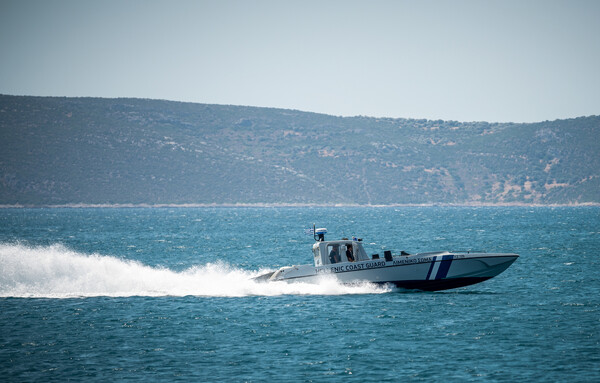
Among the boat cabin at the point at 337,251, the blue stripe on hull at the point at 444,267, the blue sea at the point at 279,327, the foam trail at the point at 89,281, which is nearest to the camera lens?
the blue sea at the point at 279,327

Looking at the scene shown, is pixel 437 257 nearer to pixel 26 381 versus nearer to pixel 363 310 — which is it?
pixel 363 310

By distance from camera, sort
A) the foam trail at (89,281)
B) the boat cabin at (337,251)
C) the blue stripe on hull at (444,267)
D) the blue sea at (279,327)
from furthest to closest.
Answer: the foam trail at (89,281), the boat cabin at (337,251), the blue stripe on hull at (444,267), the blue sea at (279,327)

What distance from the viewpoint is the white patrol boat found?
34.9 metres

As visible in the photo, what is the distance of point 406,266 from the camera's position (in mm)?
35000

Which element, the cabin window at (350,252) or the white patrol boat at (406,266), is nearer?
the white patrol boat at (406,266)

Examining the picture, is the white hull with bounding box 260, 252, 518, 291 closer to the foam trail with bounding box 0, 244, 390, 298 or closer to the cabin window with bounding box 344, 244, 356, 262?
the cabin window with bounding box 344, 244, 356, 262

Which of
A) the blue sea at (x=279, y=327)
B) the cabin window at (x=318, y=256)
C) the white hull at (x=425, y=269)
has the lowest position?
the blue sea at (x=279, y=327)

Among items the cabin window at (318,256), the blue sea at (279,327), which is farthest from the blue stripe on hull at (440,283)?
the cabin window at (318,256)

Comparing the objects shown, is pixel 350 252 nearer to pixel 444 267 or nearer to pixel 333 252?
pixel 333 252

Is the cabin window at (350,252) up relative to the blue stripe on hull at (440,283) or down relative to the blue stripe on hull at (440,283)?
up

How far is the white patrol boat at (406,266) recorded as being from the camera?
34.9 m

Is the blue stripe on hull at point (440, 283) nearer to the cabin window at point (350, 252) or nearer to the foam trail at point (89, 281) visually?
the cabin window at point (350, 252)

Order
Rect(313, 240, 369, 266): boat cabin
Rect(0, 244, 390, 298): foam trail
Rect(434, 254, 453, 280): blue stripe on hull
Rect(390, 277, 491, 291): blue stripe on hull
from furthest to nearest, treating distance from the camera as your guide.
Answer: Rect(0, 244, 390, 298): foam trail
Rect(390, 277, 491, 291): blue stripe on hull
Rect(313, 240, 369, 266): boat cabin
Rect(434, 254, 453, 280): blue stripe on hull

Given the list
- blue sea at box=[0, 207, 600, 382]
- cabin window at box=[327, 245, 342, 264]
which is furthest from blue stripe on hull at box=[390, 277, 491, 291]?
cabin window at box=[327, 245, 342, 264]
